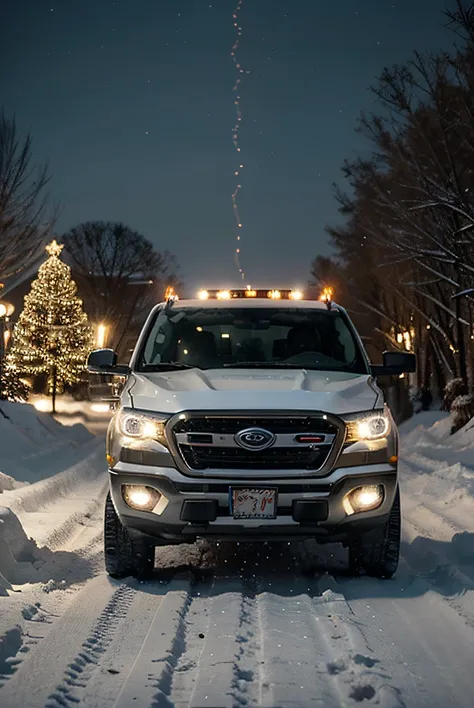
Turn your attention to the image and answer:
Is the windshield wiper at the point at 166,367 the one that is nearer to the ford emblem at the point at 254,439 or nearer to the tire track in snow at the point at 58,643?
the ford emblem at the point at 254,439

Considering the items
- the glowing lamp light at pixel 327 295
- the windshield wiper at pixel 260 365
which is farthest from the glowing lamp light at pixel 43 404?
the windshield wiper at pixel 260 365

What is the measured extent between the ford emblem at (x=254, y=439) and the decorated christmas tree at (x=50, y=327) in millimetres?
38608

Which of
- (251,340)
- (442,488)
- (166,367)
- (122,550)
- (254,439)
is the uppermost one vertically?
(251,340)

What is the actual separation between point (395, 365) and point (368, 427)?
4.22 ft

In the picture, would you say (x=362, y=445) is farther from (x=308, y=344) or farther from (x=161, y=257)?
(x=161, y=257)

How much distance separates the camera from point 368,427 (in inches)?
277

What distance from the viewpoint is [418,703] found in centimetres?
451

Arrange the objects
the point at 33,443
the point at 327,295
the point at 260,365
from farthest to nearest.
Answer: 1. the point at 33,443
2. the point at 327,295
3. the point at 260,365

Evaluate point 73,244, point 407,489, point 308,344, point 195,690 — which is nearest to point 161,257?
point 73,244

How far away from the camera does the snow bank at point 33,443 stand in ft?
49.6

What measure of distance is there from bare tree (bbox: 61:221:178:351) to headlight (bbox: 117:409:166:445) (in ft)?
183

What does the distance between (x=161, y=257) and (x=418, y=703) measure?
6229 centimetres

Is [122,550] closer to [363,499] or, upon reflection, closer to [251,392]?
[251,392]

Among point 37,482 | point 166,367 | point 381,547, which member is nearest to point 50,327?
point 37,482
